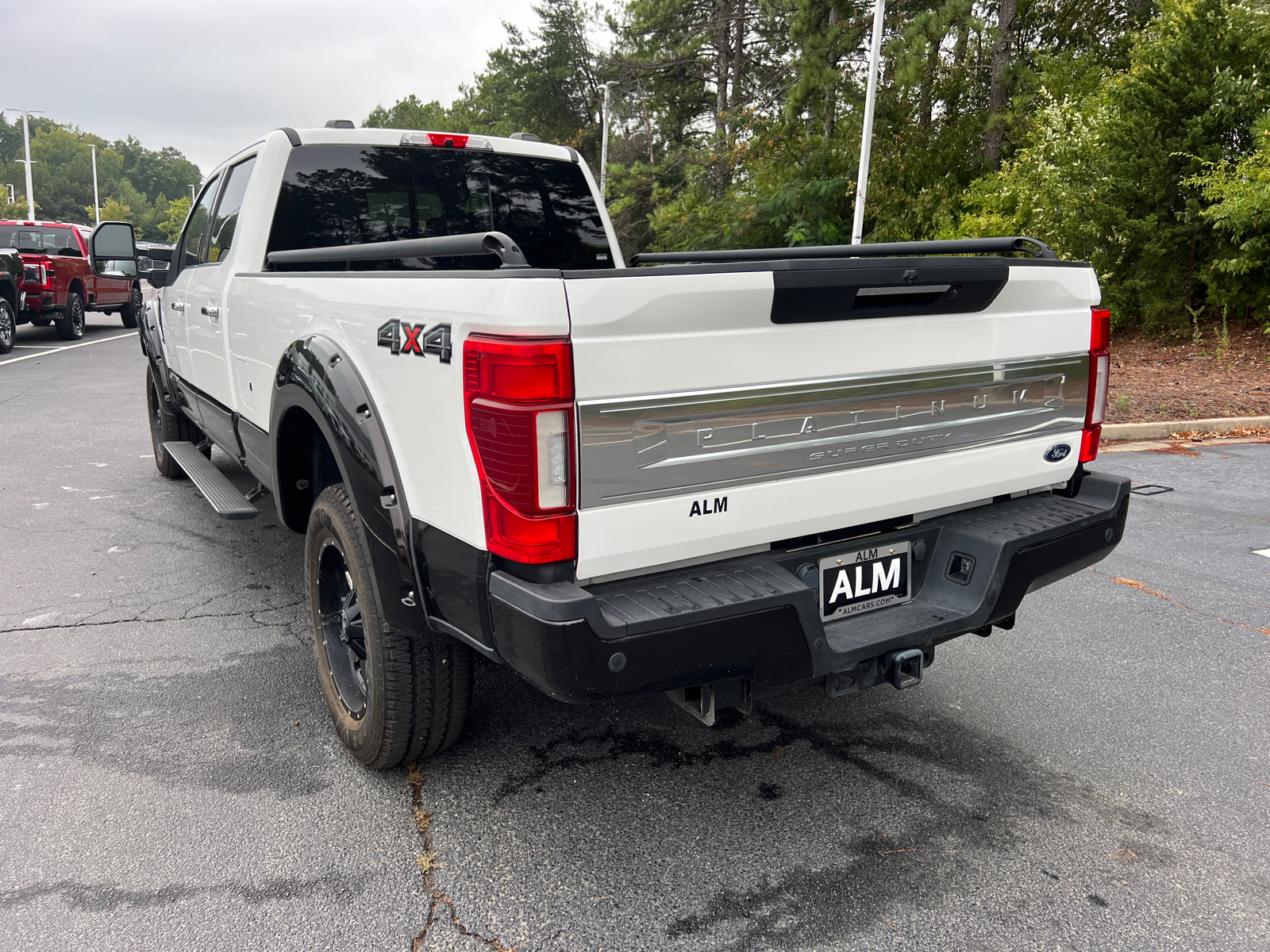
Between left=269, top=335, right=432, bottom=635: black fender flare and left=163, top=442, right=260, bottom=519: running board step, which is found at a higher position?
left=269, top=335, right=432, bottom=635: black fender flare

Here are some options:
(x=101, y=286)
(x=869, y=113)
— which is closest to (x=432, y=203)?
(x=869, y=113)

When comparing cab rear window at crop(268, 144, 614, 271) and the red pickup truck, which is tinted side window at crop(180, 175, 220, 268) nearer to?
cab rear window at crop(268, 144, 614, 271)

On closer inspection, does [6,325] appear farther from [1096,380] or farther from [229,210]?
[1096,380]

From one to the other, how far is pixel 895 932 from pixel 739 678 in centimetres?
73

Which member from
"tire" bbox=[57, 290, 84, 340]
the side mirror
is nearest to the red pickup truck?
"tire" bbox=[57, 290, 84, 340]

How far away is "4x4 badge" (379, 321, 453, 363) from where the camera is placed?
7.03ft

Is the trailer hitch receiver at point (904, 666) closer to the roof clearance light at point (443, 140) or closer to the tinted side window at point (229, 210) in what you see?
the roof clearance light at point (443, 140)

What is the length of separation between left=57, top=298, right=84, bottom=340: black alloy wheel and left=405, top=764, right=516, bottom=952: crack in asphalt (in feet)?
54.6

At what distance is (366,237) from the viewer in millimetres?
4117

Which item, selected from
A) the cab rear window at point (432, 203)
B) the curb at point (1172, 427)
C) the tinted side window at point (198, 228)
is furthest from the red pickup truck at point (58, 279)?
the curb at point (1172, 427)

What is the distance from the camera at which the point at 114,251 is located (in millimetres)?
5539

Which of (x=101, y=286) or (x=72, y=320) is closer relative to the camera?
(x=72, y=320)

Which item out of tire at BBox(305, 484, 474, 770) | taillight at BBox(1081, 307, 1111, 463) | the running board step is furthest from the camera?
the running board step

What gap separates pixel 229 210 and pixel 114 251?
160 cm
